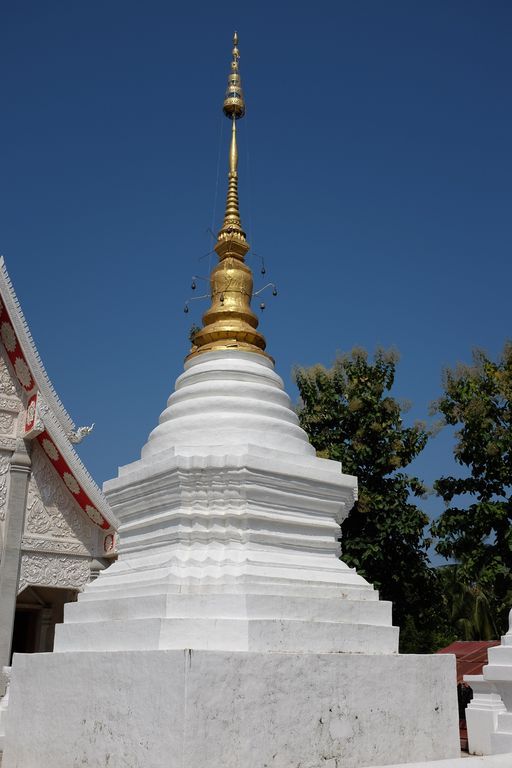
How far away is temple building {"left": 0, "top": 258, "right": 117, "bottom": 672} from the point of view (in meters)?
11.1

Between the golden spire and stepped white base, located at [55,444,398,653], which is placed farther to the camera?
the golden spire

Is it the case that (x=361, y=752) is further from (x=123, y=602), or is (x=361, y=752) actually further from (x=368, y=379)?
(x=368, y=379)

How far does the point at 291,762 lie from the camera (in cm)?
408

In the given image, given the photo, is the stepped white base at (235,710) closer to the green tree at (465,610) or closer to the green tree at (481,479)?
the green tree at (481,479)

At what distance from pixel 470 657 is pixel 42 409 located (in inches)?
266

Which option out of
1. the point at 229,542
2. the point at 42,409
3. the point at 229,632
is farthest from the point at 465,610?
the point at 229,632

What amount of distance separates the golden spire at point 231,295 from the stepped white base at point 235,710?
2.53 m

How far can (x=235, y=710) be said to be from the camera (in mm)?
3957


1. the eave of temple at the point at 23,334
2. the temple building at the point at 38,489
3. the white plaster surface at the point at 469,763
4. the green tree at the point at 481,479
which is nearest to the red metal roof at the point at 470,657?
the green tree at the point at 481,479

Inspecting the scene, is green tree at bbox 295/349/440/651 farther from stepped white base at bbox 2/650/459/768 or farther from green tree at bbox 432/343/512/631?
stepped white base at bbox 2/650/459/768

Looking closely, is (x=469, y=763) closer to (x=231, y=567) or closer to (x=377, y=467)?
(x=231, y=567)

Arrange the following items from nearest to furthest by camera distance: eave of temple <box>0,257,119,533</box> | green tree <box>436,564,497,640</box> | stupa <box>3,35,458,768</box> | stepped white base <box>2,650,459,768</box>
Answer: stepped white base <box>2,650,459,768</box> → stupa <box>3,35,458,768</box> → eave of temple <box>0,257,119,533</box> → green tree <box>436,564,497,640</box>

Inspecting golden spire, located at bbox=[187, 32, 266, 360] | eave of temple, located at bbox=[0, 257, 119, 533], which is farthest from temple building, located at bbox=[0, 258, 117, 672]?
golden spire, located at bbox=[187, 32, 266, 360]

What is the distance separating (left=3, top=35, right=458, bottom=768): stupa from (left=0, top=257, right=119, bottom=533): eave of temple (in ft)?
19.3
